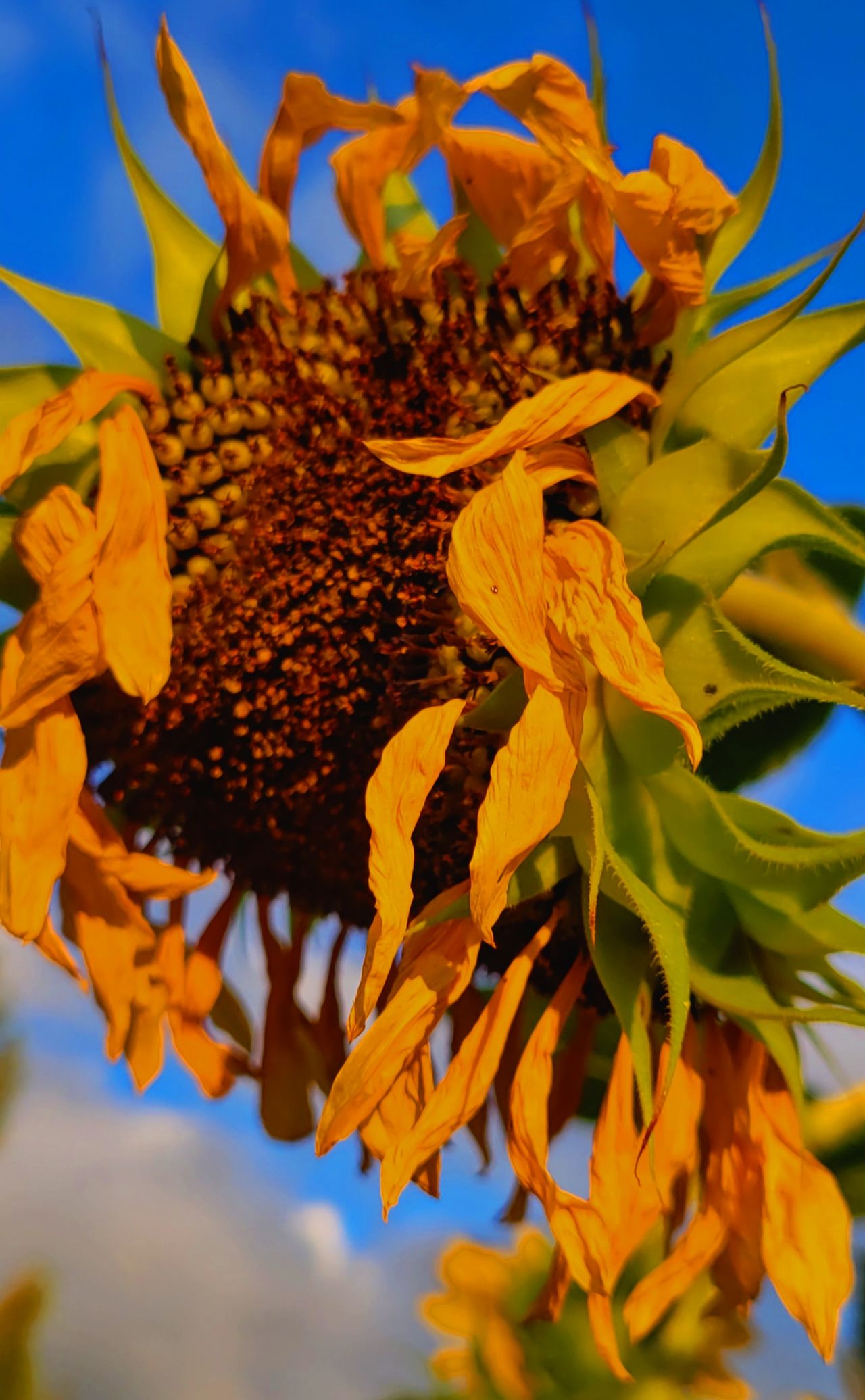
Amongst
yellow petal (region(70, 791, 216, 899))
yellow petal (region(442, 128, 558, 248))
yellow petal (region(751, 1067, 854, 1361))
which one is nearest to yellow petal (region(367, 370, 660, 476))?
yellow petal (region(442, 128, 558, 248))

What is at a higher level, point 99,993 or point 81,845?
point 81,845

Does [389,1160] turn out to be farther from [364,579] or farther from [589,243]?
[589,243]

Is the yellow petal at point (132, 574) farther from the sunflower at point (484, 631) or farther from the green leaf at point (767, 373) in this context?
the green leaf at point (767, 373)

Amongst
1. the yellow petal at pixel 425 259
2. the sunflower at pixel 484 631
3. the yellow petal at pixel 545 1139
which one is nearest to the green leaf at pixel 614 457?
the sunflower at pixel 484 631

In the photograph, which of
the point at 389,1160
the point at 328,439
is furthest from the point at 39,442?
the point at 389,1160

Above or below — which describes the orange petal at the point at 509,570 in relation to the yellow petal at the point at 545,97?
below

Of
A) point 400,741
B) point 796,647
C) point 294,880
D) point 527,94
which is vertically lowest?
A: point 294,880

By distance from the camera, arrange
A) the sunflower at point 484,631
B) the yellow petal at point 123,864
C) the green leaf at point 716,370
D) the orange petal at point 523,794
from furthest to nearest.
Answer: the yellow petal at point 123,864 → the green leaf at point 716,370 → the sunflower at point 484,631 → the orange petal at point 523,794
